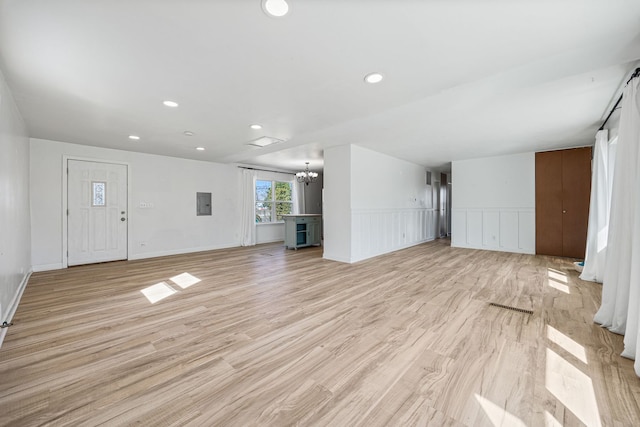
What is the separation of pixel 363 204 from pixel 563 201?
4562mm

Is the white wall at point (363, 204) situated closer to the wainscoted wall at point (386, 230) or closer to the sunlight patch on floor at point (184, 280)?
the wainscoted wall at point (386, 230)

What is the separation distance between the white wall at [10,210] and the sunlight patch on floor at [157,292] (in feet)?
3.75

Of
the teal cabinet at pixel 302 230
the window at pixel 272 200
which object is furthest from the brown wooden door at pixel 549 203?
the window at pixel 272 200

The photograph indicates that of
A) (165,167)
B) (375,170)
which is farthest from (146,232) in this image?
(375,170)

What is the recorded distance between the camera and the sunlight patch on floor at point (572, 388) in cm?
134

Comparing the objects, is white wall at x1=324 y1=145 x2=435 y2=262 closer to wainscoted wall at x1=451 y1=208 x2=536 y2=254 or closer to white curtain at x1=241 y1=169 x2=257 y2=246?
wainscoted wall at x1=451 y1=208 x2=536 y2=254

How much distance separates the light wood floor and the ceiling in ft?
7.76

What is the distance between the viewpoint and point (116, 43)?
1.89m

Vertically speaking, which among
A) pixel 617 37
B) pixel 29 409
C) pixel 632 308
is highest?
pixel 617 37

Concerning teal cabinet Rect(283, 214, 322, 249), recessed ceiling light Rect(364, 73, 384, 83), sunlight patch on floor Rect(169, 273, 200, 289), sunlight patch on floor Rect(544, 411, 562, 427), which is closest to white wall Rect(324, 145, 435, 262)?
teal cabinet Rect(283, 214, 322, 249)

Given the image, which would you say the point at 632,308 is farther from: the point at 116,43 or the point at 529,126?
the point at 116,43

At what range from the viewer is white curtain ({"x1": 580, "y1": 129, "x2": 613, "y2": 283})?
3.56 m

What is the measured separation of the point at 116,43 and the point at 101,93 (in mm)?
1194

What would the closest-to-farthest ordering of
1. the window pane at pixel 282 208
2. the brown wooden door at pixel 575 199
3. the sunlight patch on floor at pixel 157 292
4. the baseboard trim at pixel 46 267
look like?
1. the sunlight patch on floor at pixel 157 292
2. the baseboard trim at pixel 46 267
3. the brown wooden door at pixel 575 199
4. the window pane at pixel 282 208
